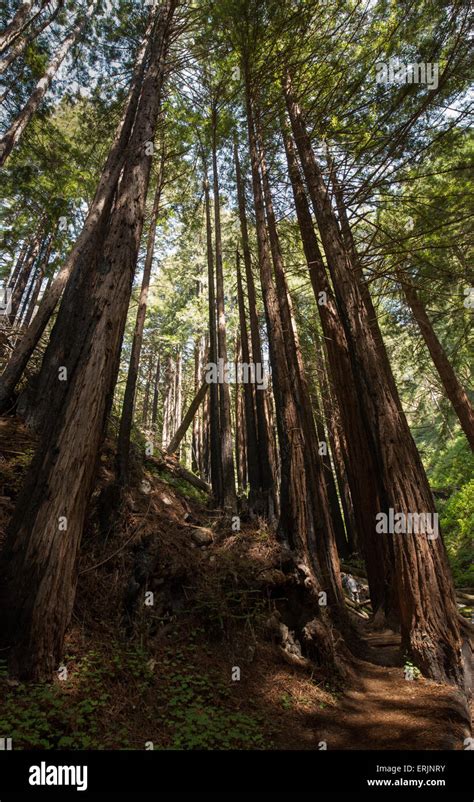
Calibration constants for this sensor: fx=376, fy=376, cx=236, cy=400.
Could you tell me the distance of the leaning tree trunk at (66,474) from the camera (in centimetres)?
339

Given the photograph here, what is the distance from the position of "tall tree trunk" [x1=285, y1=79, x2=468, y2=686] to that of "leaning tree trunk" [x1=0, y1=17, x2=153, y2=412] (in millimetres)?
5438

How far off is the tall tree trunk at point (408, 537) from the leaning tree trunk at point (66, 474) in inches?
142

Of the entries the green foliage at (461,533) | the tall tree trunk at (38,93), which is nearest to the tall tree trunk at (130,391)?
the tall tree trunk at (38,93)

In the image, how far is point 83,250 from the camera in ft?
27.4

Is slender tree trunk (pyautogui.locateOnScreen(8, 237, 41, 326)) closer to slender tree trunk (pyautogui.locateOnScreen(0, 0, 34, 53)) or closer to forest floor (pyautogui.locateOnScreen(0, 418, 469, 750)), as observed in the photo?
slender tree trunk (pyautogui.locateOnScreen(0, 0, 34, 53))

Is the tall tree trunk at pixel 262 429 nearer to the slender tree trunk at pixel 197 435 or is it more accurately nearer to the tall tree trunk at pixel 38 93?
the tall tree trunk at pixel 38 93

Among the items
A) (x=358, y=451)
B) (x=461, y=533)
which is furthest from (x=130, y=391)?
(x=461, y=533)

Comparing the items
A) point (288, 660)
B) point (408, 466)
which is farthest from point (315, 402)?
point (288, 660)

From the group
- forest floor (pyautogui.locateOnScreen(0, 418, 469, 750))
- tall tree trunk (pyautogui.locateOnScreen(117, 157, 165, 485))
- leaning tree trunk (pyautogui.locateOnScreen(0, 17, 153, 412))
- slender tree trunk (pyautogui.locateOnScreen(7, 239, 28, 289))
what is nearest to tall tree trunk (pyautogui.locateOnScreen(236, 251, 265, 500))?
forest floor (pyautogui.locateOnScreen(0, 418, 469, 750))

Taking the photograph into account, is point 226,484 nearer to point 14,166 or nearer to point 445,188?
point 445,188

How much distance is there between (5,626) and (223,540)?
406 centimetres

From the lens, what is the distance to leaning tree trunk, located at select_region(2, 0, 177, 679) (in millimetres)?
3389

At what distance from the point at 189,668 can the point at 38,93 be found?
45.4ft
